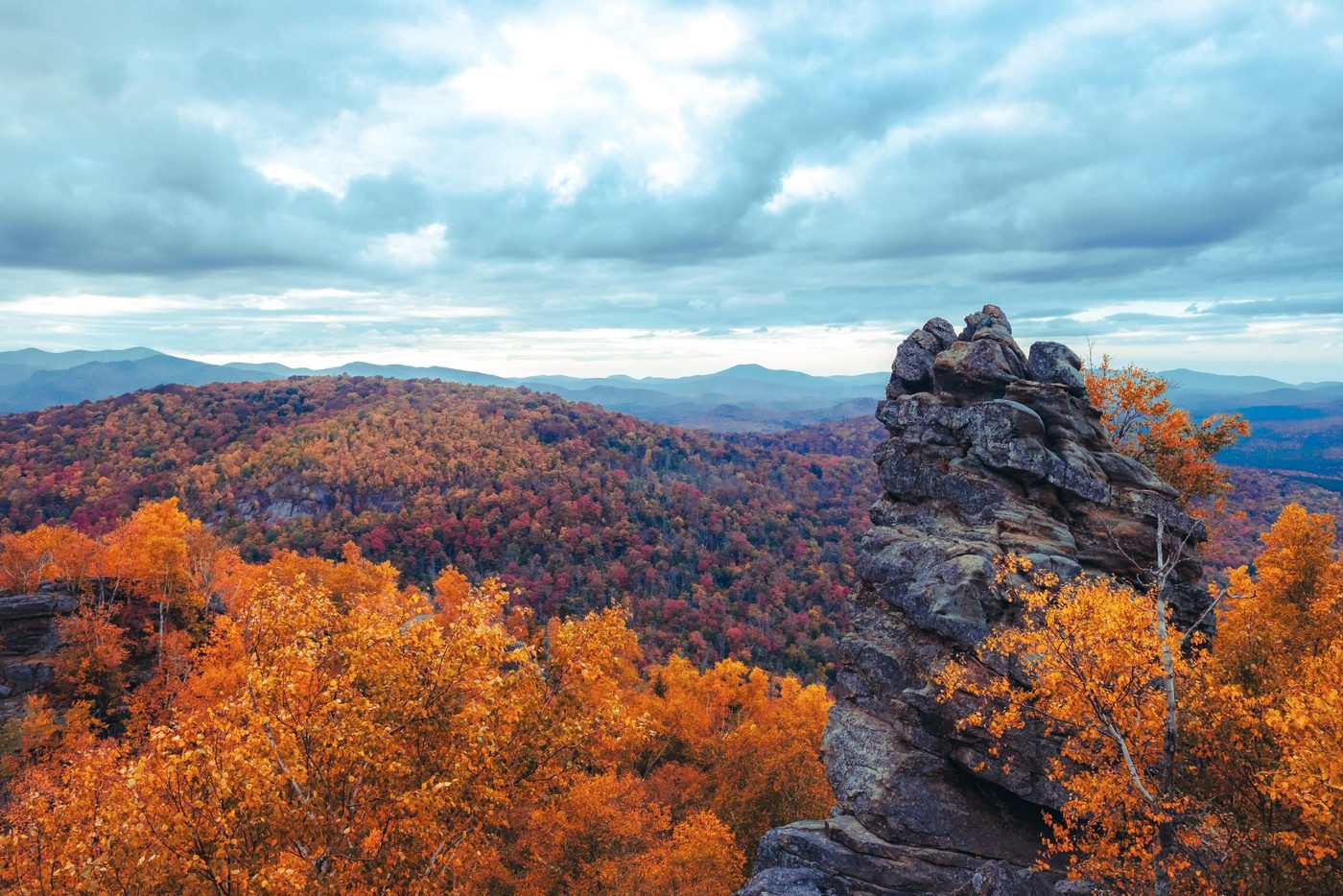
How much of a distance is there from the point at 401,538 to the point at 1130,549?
555ft

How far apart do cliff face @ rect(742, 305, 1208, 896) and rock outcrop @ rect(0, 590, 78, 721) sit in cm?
5989

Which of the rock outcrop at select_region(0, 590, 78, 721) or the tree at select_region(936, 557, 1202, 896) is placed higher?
the tree at select_region(936, 557, 1202, 896)

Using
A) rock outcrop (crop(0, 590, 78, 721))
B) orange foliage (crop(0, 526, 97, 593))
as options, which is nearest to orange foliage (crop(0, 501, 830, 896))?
rock outcrop (crop(0, 590, 78, 721))

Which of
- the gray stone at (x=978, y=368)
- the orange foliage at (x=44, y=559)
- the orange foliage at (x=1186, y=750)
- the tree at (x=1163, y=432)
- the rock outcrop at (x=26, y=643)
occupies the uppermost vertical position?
the gray stone at (x=978, y=368)

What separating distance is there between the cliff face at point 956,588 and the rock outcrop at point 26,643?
Answer: 59885 millimetres

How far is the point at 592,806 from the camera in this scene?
34656mm

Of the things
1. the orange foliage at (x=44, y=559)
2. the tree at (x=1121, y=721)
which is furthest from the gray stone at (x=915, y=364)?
the orange foliage at (x=44, y=559)

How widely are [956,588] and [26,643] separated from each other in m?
72.3

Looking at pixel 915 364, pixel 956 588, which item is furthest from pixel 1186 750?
pixel 915 364

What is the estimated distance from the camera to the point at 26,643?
168ft

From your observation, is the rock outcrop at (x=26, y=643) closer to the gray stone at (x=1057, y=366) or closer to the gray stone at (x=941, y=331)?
the gray stone at (x=941, y=331)

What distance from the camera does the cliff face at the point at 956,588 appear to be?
85.6ft

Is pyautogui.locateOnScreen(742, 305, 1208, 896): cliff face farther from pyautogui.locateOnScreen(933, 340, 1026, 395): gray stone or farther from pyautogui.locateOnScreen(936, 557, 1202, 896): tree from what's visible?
pyautogui.locateOnScreen(936, 557, 1202, 896): tree

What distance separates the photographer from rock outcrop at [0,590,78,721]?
48656 mm
